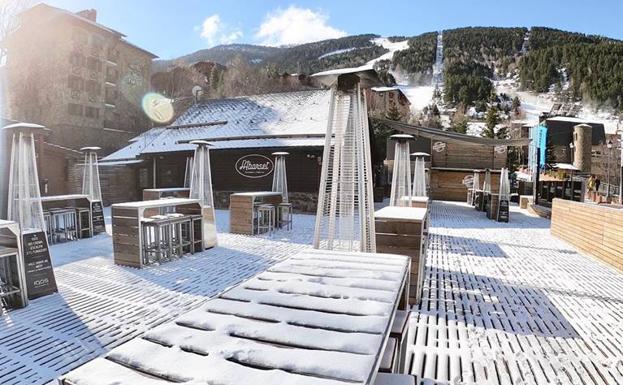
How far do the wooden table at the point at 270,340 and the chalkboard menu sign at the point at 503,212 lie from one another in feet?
39.7

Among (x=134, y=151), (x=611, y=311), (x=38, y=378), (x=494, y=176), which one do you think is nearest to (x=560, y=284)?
(x=611, y=311)

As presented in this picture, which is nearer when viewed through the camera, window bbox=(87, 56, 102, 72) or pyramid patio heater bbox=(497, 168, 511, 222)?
pyramid patio heater bbox=(497, 168, 511, 222)

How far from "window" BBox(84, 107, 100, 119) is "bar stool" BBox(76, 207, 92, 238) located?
21.0 metres

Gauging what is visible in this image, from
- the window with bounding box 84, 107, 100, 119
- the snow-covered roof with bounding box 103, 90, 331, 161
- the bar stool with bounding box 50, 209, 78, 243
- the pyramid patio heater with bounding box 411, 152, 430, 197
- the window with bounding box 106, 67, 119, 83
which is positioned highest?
the window with bounding box 106, 67, 119, 83

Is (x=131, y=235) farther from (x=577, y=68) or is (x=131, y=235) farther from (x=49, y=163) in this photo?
(x=577, y=68)

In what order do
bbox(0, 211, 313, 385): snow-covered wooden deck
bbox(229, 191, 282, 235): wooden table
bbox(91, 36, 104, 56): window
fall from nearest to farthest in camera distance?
bbox(0, 211, 313, 385): snow-covered wooden deck → bbox(229, 191, 282, 235): wooden table → bbox(91, 36, 104, 56): window

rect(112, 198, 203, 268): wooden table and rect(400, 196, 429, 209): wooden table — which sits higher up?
rect(400, 196, 429, 209): wooden table

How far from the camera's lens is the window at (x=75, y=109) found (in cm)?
2530

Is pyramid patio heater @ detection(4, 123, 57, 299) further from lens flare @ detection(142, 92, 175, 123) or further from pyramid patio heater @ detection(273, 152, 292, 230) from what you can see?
lens flare @ detection(142, 92, 175, 123)

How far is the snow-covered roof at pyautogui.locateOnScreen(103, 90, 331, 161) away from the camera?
15.2 metres

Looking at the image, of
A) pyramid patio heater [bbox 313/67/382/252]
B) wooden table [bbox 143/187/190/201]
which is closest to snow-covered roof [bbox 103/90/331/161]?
wooden table [bbox 143/187/190/201]

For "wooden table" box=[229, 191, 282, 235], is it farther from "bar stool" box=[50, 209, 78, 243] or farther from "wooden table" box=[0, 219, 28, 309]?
"wooden table" box=[0, 219, 28, 309]

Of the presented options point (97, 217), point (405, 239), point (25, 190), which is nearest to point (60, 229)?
point (97, 217)

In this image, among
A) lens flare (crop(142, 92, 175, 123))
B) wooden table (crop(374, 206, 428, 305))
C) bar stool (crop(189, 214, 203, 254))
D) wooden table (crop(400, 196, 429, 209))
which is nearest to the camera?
wooden table (crop(374, 206, 428, 305))
